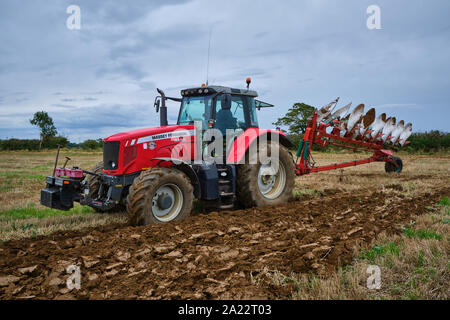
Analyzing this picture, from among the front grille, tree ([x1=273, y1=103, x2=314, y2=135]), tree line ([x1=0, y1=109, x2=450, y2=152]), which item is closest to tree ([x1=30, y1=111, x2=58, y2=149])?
tree line ([x1=0, y1=109, x2=450, y2=152])

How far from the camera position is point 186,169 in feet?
18.6

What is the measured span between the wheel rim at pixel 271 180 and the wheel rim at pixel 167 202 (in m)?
1.97

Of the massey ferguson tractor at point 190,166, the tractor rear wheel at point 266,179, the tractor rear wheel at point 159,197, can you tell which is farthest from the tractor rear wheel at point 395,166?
the tractor rear wheel at point 159,197

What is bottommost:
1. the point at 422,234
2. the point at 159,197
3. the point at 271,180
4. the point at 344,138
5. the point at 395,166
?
the point at 422,234

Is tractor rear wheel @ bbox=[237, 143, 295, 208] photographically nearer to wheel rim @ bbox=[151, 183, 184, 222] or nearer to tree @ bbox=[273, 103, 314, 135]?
wheel rim @ bbox=[151, 183, 184, 222]

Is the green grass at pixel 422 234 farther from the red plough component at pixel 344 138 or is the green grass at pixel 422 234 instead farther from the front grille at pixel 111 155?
the front grille at pixel 111 155

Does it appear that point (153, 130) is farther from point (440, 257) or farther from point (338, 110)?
point (338, 110)

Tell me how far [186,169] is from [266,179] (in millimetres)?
1977

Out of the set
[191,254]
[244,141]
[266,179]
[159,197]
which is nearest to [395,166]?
[266,179]

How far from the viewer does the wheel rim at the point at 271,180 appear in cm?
682

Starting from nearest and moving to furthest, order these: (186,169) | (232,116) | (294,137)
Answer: (186,169), (232,116), (294,137)

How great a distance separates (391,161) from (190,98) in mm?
8250

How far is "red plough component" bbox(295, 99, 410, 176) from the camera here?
8.27m

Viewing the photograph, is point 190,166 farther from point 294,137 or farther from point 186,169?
point 294,137
